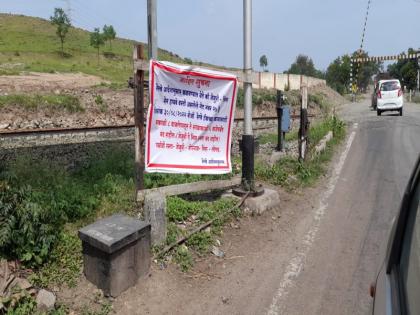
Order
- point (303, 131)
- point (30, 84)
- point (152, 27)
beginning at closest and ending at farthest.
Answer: point (152, 27) → point (303, 131) → point (30, 84)

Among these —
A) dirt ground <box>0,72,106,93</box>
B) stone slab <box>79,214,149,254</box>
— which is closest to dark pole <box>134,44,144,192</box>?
stone slab <box>79,214,149,254</box>

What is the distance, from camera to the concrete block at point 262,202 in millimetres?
6368

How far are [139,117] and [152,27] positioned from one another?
228 centimetres

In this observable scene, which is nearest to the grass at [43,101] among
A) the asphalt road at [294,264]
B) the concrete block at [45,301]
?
the asphalt road at [294,264]

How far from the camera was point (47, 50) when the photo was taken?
2330 inches

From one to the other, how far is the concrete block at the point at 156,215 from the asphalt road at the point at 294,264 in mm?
378

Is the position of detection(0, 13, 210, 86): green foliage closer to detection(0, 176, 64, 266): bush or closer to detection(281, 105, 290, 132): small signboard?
detection(281, 105, 290, 132): small signboard

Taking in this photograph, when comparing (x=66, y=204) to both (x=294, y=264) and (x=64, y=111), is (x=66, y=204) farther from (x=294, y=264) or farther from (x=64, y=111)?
(x=64, y=111)

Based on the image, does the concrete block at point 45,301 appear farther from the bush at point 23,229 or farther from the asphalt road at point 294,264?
the bush at point 23,229

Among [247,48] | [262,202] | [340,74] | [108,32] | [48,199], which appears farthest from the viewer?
[340,74]

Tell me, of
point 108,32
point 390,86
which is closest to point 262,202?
point 390,86

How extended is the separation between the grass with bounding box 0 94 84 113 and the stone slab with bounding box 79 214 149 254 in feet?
51.5

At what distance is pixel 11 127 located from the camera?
55.1ft

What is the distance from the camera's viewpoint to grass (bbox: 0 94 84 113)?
18.4 metres
